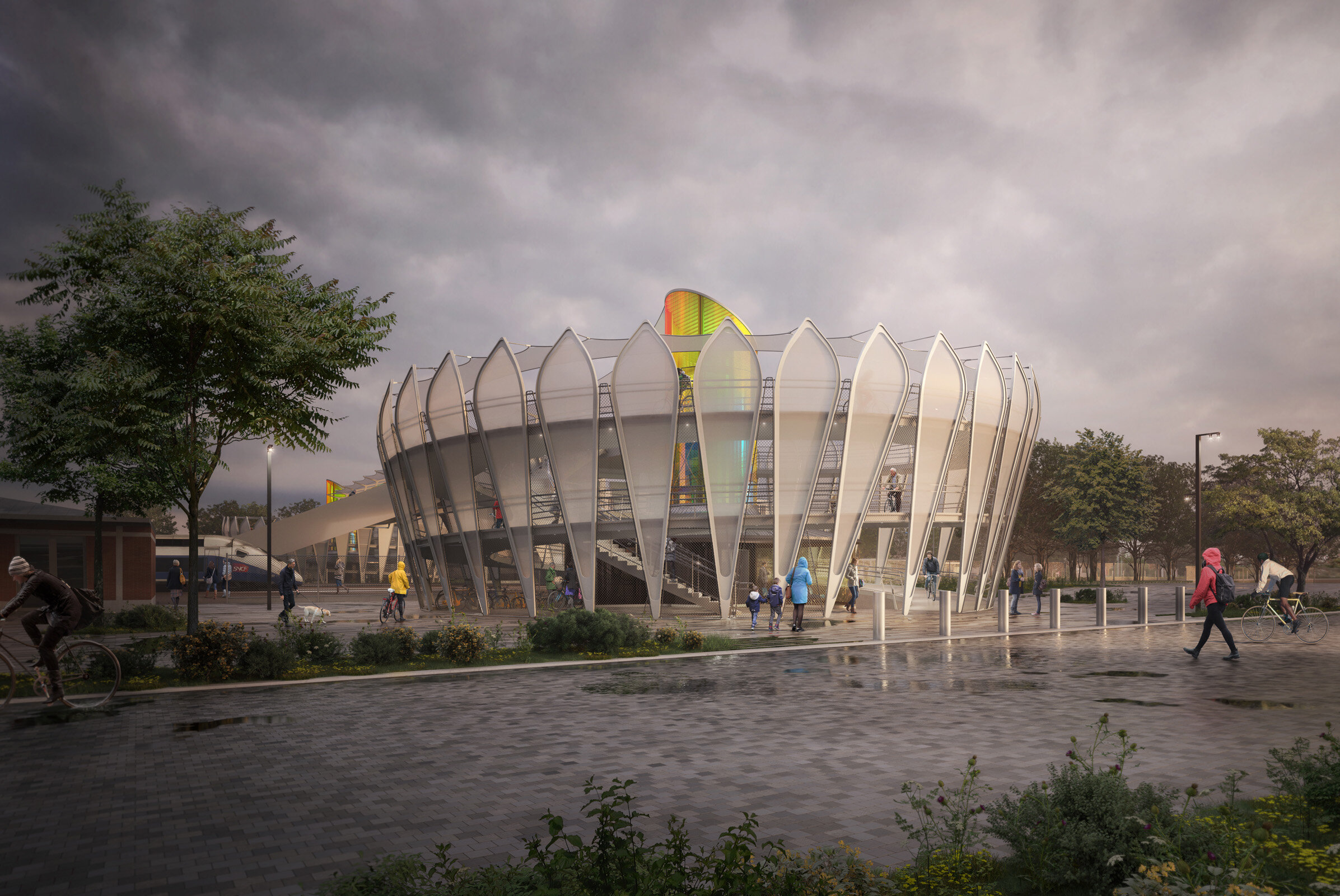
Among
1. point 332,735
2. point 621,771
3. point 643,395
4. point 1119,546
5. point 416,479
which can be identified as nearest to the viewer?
point 621,771

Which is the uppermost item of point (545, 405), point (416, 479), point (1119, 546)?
point (545, 405)

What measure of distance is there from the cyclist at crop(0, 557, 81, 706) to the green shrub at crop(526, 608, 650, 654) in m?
8.31

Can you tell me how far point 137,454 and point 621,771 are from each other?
1318 centimetres

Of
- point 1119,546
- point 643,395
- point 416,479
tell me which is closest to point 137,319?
point 643,395

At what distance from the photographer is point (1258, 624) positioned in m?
21.2

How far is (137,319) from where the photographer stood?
14.0 meters

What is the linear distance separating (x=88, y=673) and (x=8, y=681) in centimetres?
153

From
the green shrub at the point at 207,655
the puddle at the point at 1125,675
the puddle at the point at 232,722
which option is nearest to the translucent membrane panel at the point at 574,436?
the green shrub at the point at 207,655

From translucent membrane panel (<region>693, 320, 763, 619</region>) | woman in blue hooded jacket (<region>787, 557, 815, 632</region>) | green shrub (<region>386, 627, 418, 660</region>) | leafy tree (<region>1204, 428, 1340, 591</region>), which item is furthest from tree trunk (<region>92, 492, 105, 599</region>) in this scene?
leafy tree (<region>1204, 428, 1340, 591</region>)

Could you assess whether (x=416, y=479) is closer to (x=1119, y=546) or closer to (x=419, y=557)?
(x=419, y=557)

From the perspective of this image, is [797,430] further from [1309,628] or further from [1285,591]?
[1309,628]

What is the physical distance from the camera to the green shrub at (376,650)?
14.7 meters

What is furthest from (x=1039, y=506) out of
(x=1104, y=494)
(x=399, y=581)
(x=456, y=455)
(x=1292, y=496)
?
(x=399, y=581)

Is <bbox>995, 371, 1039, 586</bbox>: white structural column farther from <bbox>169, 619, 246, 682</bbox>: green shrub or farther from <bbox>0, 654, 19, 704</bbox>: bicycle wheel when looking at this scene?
<bbox>0, 654, 19, 704</bbox>: bicycle wheel
